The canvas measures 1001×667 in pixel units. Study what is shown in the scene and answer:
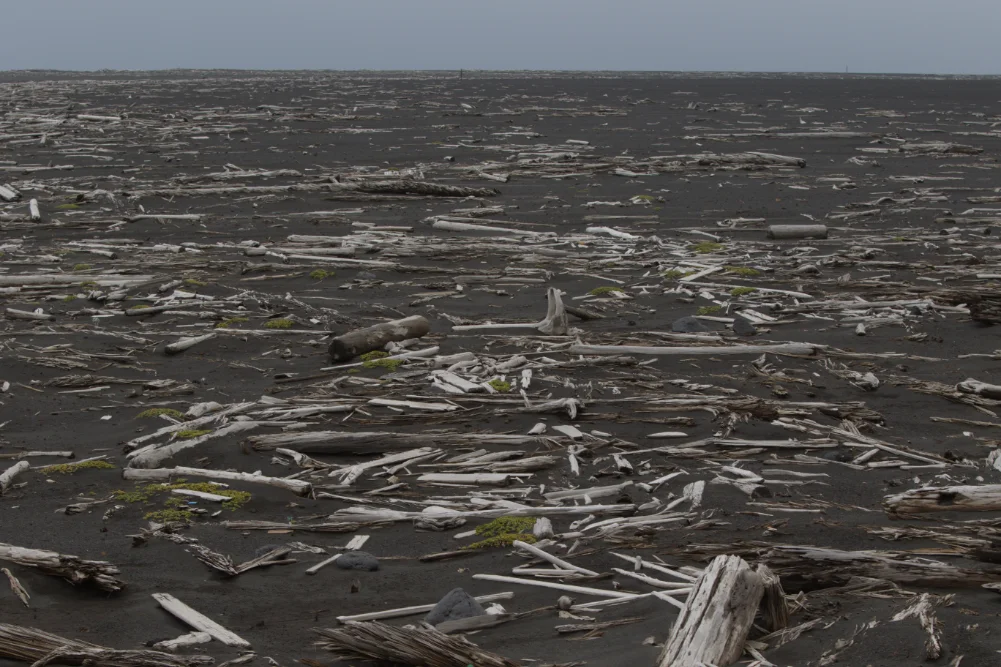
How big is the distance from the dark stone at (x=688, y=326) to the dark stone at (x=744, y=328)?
29 cm

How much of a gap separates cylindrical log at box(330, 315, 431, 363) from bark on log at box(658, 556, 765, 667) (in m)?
5.15

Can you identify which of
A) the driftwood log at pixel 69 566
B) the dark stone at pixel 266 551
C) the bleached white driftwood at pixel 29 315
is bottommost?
the dark stone at pixel 266 551

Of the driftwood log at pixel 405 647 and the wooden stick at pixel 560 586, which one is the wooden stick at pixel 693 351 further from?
the driftwood log at pixel 405 647

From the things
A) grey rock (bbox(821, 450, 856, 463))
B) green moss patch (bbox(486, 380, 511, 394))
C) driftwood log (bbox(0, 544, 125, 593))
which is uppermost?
green moss patch (bbox(486, 380, 511, 394))

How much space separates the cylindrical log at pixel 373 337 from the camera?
8945 millimetres

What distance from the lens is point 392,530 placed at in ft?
19.1

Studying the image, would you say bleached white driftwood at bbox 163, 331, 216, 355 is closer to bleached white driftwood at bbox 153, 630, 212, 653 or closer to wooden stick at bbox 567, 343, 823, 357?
wooden stick at bbox 567, 343, 823, 357

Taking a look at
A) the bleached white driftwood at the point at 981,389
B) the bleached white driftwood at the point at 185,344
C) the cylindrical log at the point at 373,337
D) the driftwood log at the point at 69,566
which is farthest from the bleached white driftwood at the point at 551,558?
the bleached white driftwood at the point at 185,344

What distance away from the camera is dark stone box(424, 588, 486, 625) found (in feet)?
15.1

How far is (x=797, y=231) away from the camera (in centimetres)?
1470

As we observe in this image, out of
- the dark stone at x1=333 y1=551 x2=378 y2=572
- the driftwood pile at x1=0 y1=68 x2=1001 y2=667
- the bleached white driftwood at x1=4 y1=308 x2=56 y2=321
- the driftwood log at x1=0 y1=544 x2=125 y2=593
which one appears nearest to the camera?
the driftwood pile at x1=0 y1=68 x2=1001 y2=667

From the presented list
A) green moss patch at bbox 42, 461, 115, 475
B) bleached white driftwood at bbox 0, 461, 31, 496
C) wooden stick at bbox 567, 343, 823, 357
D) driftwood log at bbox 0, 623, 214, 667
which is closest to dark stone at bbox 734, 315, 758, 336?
wooden stick at bbox 567, 343, 823, 357

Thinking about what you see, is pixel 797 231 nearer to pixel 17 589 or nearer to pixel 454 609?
pixel 454 609

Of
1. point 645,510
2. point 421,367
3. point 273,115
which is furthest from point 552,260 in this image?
point 273,115
